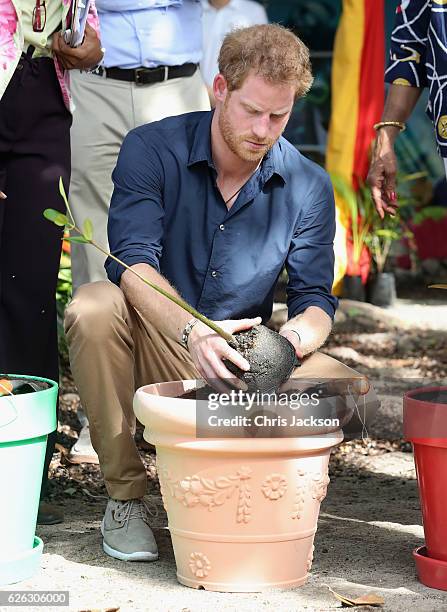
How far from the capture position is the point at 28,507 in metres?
3.05

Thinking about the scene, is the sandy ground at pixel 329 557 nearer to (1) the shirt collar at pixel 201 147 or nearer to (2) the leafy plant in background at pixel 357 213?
(1) the shirt collar at pixel 201 147

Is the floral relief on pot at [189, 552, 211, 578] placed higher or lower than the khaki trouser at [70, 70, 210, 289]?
lower

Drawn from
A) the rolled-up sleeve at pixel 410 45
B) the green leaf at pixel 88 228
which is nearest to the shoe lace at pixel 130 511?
the green leaf at pixel 88 228

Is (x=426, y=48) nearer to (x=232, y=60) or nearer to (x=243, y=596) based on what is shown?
(x=232, y=60)

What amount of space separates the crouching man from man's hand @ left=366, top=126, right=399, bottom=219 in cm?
24

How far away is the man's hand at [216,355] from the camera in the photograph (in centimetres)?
293

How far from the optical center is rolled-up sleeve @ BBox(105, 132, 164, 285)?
3.33m

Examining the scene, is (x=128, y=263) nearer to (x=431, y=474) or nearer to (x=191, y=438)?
(x=191, y=438)

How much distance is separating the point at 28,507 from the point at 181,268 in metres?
0.89

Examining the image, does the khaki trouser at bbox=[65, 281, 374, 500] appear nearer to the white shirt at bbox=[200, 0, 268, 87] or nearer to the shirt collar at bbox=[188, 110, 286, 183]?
the shirt collar at bbox=[188, 110, 286, 183]

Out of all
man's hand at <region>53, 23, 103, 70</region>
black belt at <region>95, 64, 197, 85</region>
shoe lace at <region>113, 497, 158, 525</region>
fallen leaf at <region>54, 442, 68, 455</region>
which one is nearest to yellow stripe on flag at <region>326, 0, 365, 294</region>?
black belt at <region>95, 64, 197, 85</region>

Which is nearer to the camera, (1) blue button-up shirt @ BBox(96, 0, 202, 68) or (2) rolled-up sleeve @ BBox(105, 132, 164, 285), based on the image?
(2) rolled-up sleeve @ BBox(105, 132, 164, 285)

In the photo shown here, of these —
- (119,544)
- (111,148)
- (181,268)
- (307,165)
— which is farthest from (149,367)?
(111,148)

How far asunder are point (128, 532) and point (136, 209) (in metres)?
0.94
